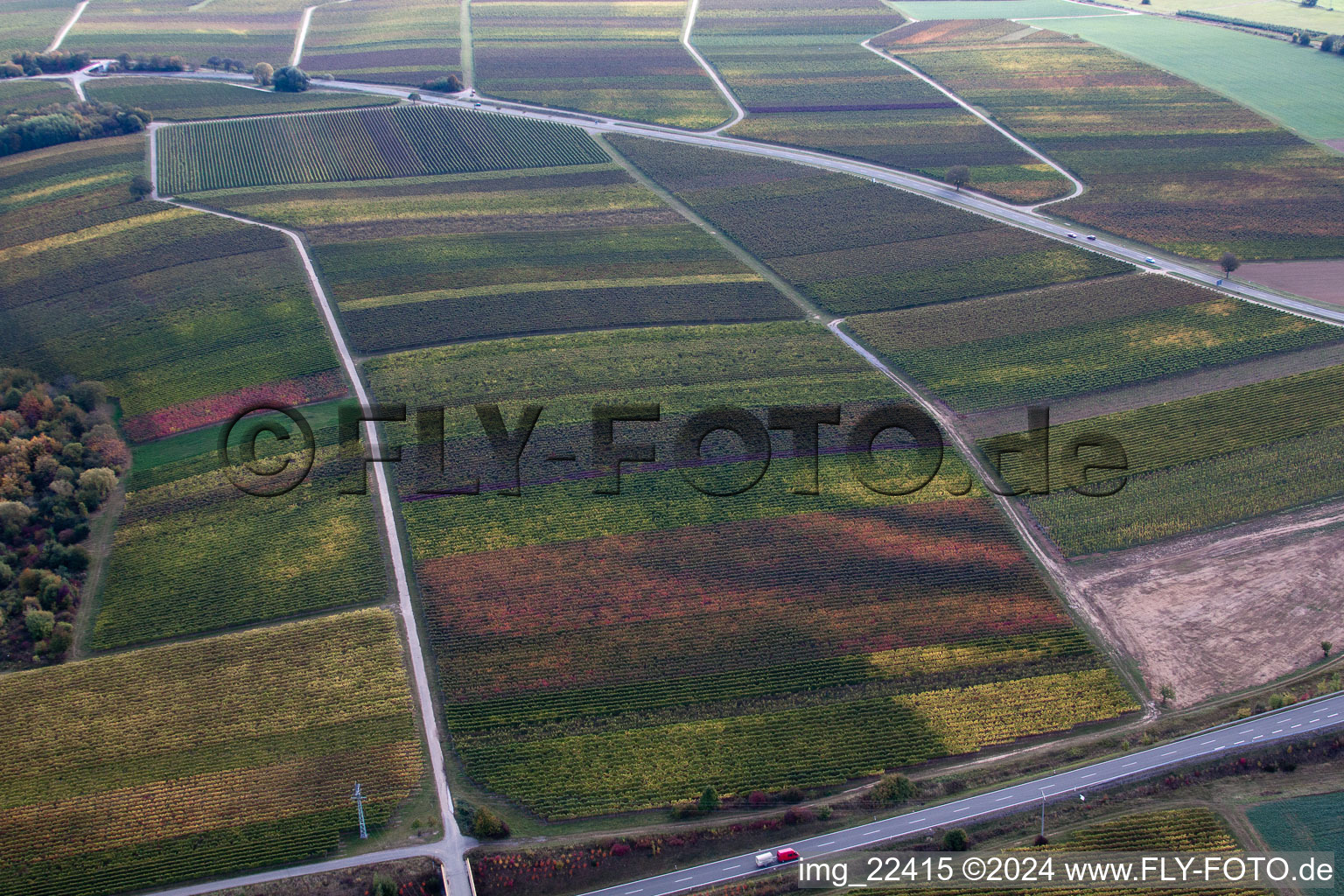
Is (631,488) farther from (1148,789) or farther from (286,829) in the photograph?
(1148,789)

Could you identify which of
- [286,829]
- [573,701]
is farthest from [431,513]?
[286,829]

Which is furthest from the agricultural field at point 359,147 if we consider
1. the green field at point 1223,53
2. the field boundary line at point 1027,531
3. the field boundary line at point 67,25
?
the green field at point 1223,53

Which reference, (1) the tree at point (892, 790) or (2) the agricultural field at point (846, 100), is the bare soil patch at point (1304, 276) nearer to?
(2) the agricultural field at point (846, 100)

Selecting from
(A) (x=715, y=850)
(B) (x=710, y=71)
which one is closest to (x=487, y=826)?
(A) (x=715, y=850)

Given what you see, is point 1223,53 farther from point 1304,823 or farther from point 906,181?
point 1304,823

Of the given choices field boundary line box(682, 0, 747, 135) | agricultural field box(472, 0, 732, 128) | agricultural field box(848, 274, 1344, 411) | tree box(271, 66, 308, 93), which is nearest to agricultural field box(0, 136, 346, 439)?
tree box(271, 66, 308, 93)

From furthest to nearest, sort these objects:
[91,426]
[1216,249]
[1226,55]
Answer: [1226,55]
[1216,249]
[91,426]

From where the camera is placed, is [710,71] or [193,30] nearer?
[710,71]
